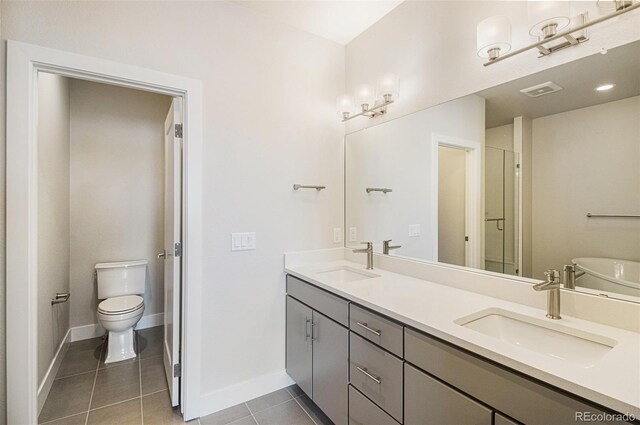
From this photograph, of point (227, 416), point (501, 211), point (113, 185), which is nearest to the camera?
point (501, 211)

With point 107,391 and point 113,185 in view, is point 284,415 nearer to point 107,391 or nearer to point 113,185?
point 107,391

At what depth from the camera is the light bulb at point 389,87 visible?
6.44 feet

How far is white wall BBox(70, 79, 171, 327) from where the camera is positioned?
2.90 m

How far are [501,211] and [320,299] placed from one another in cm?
109

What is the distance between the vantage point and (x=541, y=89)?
134cm

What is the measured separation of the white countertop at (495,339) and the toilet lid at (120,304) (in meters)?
1.71

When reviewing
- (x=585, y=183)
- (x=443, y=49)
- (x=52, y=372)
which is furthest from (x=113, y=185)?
(x=585, y=183)

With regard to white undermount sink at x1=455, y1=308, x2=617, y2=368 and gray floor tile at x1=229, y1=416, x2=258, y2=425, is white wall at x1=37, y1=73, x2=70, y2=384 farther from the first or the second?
white undermount sink at x1=455, y1=308, x2=617, y2=368

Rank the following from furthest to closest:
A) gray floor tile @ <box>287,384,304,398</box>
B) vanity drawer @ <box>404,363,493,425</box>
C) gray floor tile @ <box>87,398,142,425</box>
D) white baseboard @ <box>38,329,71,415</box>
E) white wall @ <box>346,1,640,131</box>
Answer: gray floor tile @ <box>287,384,304,398</box> → white baseboard @ <box>38,329,71,415</box> → gray floor tile @ <box>87,398,142,425</box> → white wall @ <box>346,1,640,131</box> → vanity drawer @ <box>404,363,493,425</box>

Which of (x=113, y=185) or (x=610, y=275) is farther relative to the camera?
(x=113, y=185)

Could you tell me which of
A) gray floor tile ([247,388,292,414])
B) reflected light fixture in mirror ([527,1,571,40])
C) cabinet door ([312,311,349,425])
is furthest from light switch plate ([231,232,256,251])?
reflected light fixture in mirror ([527,1,571,40])

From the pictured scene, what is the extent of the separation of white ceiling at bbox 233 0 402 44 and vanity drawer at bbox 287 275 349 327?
1.84 metres

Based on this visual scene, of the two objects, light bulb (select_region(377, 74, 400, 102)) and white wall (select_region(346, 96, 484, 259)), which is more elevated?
light bulb (select_region(377, 74, 400, 102))

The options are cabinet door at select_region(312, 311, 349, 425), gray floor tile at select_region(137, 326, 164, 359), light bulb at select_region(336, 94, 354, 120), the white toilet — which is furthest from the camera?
gray floor tile at select_region(137, 326, 164, 359)
